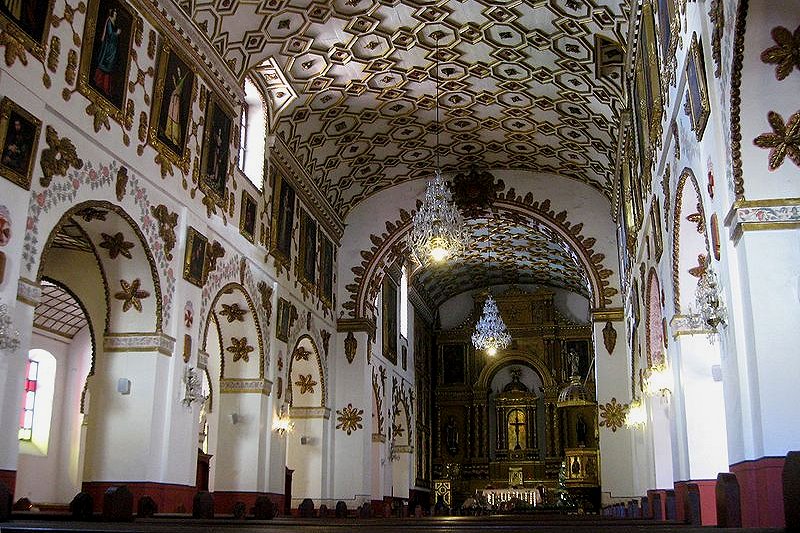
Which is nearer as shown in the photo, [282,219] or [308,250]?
[282,219]

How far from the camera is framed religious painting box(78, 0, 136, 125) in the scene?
961 centimetres

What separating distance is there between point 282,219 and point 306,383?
4131 millimetres

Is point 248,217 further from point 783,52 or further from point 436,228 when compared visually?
point 783,52

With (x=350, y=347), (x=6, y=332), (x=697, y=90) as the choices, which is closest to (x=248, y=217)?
(x=350, y=347)

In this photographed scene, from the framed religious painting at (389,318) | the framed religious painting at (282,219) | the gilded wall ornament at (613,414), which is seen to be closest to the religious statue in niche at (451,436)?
the framed religious painting at (389,318)

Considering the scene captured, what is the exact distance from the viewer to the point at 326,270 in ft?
64.2

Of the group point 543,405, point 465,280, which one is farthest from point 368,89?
point 543,405

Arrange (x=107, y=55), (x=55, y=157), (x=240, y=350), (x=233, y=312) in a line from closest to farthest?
(x=55, y=157)
(x=107, y=55)
(x=233, y=312)
(x=240, y=350)

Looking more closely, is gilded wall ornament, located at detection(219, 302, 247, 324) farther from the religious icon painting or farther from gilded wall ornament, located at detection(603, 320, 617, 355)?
gilded wall ornament, located at detection(603, 320, 617, 355)

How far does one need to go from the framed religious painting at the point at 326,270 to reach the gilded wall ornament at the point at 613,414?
652 centimetres

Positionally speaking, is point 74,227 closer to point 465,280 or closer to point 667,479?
point 667,479

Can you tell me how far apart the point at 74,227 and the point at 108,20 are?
263 cm

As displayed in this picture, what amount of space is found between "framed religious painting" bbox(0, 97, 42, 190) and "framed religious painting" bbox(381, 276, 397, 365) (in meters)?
15.3

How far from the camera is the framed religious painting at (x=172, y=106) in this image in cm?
1120
